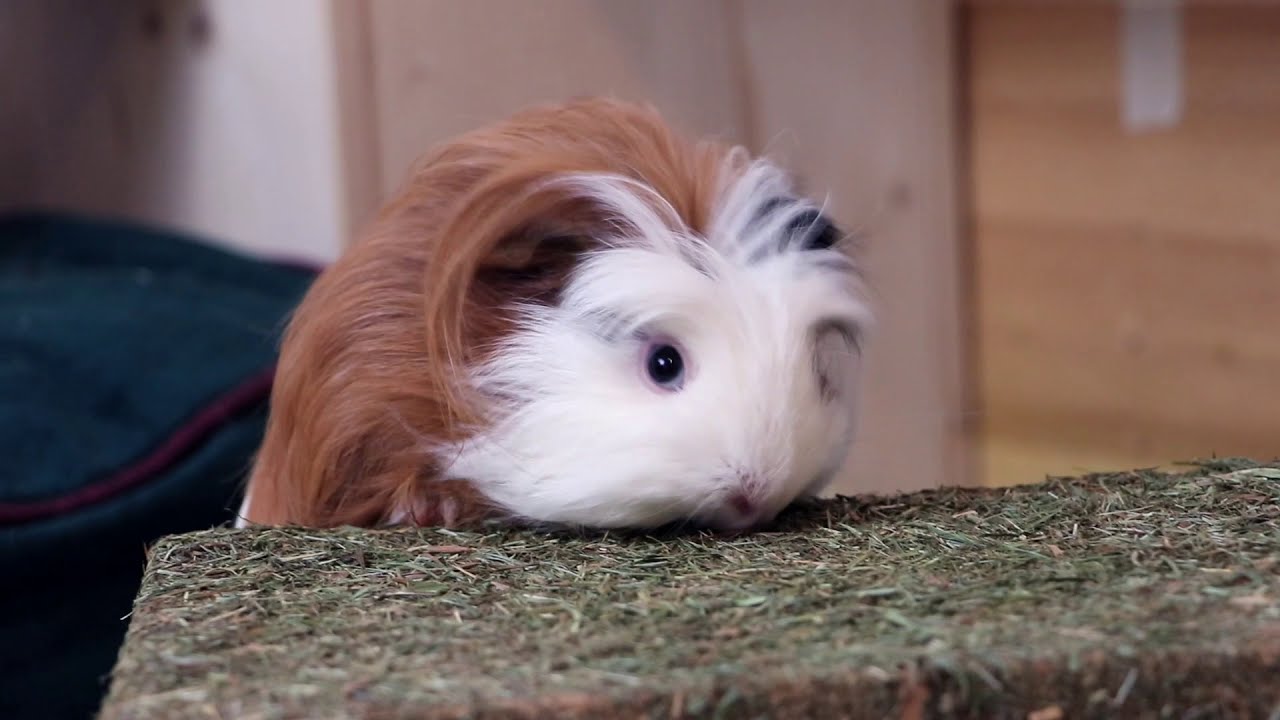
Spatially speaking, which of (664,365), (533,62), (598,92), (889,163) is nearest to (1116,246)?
(889,163)

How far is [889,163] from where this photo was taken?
2.16 metres

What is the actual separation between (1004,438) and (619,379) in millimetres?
1545

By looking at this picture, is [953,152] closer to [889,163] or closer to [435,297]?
[889,163]

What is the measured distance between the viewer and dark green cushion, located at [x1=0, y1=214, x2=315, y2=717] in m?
1.62

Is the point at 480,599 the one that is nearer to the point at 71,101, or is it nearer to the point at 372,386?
the point at 372,386

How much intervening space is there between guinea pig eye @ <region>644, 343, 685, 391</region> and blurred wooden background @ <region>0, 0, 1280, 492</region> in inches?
34.7

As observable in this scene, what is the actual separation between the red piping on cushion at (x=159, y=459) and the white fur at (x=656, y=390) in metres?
0.67

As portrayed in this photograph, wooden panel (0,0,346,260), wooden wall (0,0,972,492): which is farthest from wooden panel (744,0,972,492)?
wooden panel (0,0,346,260)

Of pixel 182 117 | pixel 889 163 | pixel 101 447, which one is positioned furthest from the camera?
pixel 182 117

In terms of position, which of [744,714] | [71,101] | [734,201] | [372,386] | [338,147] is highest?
[71,101]

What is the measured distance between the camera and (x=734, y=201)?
112 centimetres

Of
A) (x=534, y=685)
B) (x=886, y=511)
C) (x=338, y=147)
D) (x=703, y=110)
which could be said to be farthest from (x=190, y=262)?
(x=534, y=685)

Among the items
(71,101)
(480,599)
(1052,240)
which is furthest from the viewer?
(71,101)

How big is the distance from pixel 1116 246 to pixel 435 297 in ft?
4.85
